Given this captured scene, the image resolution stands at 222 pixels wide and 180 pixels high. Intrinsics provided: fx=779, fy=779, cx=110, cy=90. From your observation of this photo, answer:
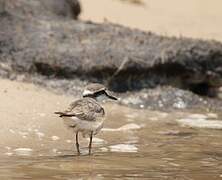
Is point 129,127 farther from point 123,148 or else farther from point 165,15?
point 165,15

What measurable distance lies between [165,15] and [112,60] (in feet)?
18.8

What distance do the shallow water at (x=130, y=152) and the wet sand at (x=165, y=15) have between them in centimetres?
529

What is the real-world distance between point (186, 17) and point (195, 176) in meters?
9.81

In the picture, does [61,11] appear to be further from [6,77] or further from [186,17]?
[186,17]

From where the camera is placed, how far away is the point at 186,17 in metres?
15.4

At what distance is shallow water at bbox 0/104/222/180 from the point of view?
590 centimetres

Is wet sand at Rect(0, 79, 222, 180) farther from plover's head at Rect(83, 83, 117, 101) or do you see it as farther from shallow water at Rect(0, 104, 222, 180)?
plover's head at Rect(83, 83, 117, 101)

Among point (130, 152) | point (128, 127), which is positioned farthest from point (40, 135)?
point (128, 127)

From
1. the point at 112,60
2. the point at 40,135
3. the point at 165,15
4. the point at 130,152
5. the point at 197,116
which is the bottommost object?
the point at 130,152

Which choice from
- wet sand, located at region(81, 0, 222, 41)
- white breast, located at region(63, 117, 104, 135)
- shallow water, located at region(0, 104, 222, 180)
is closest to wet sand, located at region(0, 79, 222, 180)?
shallow water, located at region(0, 104, 222, 180)

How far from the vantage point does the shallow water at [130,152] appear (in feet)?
19.4

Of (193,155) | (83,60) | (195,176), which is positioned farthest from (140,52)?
(195,176)

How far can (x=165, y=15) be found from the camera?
49.6 ft

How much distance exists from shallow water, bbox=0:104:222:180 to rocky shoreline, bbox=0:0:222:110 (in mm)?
824
